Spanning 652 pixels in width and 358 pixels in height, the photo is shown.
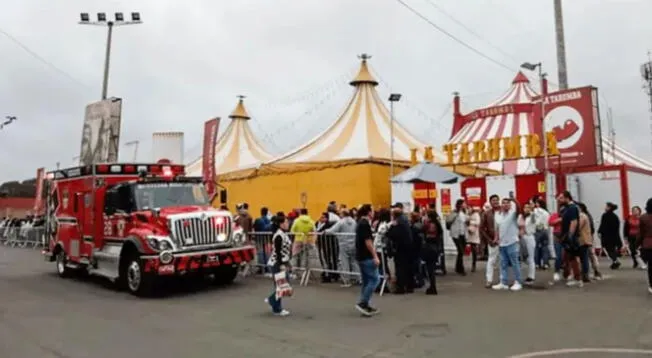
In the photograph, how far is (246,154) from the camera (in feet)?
110

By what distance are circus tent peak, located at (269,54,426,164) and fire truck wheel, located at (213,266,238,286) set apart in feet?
34.8

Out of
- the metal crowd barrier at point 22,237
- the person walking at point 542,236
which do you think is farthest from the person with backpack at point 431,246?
the metal crowd barrier at point 22,237

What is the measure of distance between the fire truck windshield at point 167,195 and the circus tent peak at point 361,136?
10565 millimetres

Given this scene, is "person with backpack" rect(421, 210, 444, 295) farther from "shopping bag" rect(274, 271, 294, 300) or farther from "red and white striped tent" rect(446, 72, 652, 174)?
"red and white striped tent" rect(446, 72, 652, 174)

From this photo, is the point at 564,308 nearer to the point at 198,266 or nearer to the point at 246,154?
the point at 198,266

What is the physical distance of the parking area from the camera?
7629 mm

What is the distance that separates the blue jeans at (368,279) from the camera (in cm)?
984

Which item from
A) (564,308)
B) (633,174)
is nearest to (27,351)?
(564,308)

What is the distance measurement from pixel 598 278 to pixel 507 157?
31.8 feet

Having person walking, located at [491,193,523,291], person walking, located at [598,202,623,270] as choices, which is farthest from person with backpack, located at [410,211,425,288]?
person walking, located at [598,202,623,270]

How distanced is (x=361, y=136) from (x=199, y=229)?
13.8 m

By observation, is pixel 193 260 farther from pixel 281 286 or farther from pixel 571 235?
pixel 571 235

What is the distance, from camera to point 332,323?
948 centimetres

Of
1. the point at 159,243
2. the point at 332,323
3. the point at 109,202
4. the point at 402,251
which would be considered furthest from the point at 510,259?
the point at 109,202
